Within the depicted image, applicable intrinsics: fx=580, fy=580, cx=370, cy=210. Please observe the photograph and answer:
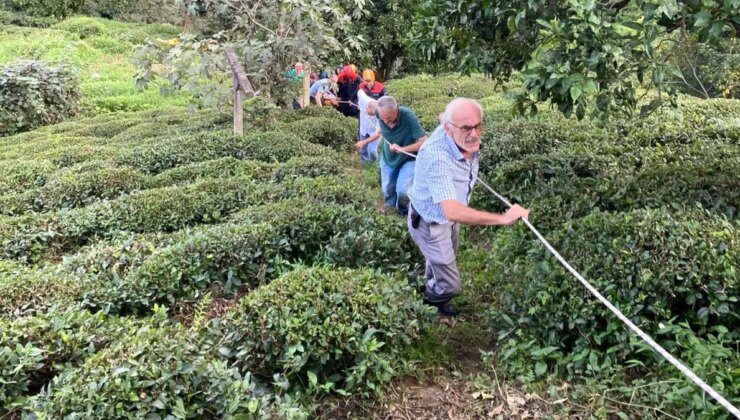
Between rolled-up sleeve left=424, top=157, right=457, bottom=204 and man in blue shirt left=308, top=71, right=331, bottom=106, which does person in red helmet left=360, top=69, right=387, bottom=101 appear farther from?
rolled-up sleeve left=424, top=157, right=457, bottom=204

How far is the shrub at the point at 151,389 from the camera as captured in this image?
2752mm

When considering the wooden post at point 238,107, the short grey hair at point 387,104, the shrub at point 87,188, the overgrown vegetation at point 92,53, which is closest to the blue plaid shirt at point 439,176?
the short grey hair at point 387,104

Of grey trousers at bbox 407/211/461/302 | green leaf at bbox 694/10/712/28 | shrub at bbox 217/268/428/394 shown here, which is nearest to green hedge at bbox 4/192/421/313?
grey trousers at bbox 407/211/461/302

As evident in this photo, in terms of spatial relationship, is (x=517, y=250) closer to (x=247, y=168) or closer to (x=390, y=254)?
(x=390, y=254)

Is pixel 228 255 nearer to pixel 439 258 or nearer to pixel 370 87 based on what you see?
pixel 439 258

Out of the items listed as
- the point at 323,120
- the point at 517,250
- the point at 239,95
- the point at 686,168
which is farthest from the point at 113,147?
the point at 686,168

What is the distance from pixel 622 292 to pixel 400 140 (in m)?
3.04

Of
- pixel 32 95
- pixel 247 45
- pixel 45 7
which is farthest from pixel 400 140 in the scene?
pixel 45 7

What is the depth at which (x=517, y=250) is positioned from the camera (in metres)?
4.77

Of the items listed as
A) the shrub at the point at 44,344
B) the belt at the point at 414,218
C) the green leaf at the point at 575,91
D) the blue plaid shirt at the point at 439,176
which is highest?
the green leaf at the point at 575,91

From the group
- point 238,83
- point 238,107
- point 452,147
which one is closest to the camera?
point 452,147

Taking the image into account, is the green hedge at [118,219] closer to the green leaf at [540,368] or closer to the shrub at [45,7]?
the green leaf at [540,368]

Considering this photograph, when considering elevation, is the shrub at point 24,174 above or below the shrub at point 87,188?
below

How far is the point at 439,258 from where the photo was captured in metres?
4.16
